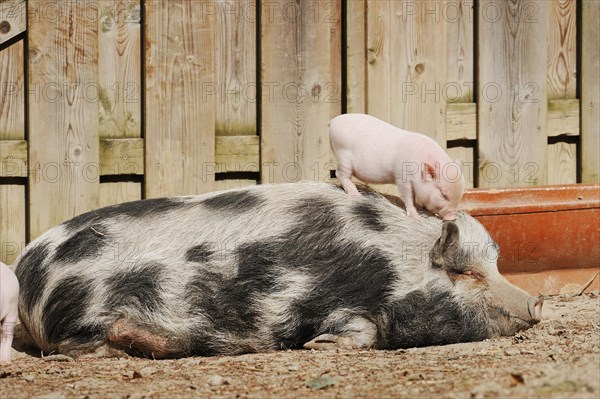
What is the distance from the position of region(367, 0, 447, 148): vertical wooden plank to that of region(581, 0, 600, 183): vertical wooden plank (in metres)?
0.99

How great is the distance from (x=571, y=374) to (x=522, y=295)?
1303 millimetres

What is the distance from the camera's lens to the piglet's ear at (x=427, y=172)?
4785 millimetres

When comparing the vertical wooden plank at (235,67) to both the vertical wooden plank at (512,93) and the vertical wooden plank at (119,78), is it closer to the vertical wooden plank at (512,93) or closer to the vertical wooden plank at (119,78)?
the vertical wooden plank at (119,78)

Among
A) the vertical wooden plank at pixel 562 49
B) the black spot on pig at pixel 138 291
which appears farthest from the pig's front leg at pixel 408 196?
the vertical wooden plank at pixel 562 49

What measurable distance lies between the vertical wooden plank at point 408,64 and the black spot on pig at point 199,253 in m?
1.77

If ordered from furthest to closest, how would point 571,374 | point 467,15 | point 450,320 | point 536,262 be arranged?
1. point 467,15
2. point 536,262
3. point 450,320
4. point 571,374

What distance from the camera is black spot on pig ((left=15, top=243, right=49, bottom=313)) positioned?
4852mm

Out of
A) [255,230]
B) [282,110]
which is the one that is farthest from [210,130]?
[255,230]

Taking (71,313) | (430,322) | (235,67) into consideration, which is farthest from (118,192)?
(430,322)

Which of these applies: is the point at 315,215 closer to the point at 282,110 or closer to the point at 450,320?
the point at 450,320

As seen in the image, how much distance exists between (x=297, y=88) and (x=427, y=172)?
1.50m

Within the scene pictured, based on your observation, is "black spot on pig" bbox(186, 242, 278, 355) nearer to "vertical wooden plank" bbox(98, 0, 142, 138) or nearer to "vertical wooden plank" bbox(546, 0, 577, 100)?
"vertical wooden plank" bbox(98, 0, 142, 138)

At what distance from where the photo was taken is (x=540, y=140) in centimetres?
662

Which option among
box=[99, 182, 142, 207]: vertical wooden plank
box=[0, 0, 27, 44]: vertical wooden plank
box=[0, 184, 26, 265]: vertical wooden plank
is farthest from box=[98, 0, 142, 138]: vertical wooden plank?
box=[0, 184, 26, 265]: vertical wooden plank
